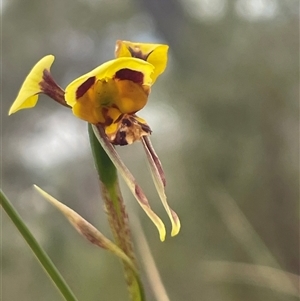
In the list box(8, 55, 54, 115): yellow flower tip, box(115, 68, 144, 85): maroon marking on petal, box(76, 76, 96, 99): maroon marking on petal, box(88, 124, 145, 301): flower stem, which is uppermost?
box(115, 68, 144, 85): maroon marking on petal

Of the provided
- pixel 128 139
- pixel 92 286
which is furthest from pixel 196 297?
pixel 128 139

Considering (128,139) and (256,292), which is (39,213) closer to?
(256,292)

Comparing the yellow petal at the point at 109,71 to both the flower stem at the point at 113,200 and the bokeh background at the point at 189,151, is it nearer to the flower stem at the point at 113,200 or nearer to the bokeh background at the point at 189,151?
the flower stem at the point at 113,200

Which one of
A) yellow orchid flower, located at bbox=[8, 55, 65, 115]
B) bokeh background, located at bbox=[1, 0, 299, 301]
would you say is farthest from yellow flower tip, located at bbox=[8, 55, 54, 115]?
bokeh background, located at bbox=[1, 0, 299, 301]

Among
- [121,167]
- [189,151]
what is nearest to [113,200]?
[121,167]

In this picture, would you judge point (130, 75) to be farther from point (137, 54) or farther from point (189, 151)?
point (189, 151)

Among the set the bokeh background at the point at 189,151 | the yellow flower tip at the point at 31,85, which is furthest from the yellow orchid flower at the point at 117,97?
the bokeh background at the point at 189,151

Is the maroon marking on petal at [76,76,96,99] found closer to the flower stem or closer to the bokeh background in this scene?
the flower stem
